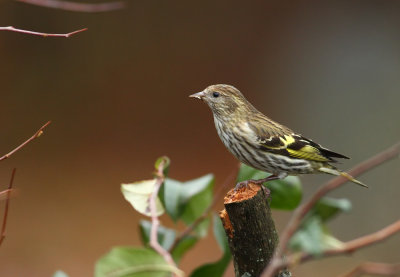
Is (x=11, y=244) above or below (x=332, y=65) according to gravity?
below

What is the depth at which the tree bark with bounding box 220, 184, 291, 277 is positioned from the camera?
165 cm

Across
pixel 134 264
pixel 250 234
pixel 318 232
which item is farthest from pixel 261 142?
pixel 318 232

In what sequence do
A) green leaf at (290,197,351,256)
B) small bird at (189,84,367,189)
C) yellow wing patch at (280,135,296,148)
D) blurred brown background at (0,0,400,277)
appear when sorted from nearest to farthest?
1. green leaf at (290,197,351,256)
2. small bird at (189,84,367,189)
3. yellow wing patch at (280,135,296,148)
4. blurred brown background at (0,0,400,277)

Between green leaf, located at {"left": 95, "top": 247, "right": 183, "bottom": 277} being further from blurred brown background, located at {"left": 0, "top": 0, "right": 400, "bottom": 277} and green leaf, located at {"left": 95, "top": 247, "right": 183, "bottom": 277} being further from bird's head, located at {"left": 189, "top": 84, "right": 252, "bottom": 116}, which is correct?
blurred brown background, located at {"left": 0, "top": 0, "right": 400, "bottom": 277}

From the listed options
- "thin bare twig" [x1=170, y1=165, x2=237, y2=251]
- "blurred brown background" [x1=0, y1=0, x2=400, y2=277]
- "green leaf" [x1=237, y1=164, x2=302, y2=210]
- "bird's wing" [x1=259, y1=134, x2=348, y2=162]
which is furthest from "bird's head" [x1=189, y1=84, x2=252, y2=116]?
"blurred brown background" [x1=0, y1=0, x2=400, y2=277]

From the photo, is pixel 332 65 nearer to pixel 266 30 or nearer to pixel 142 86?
pixel 266 30

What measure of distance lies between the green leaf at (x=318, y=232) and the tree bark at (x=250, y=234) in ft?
2.27

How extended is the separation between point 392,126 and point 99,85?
3.14 meters

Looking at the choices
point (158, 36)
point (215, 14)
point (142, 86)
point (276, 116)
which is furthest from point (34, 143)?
point (276, 116)

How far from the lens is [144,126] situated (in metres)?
5.50

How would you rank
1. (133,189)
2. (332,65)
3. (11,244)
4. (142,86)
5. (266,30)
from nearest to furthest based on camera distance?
(133,189) < (11,244) < (142,86) < (266,30) < (332,65)

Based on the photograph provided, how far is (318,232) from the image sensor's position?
2.89ft

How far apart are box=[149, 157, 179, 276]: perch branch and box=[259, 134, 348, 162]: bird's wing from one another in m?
1.35

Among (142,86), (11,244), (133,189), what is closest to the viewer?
(133,189)
